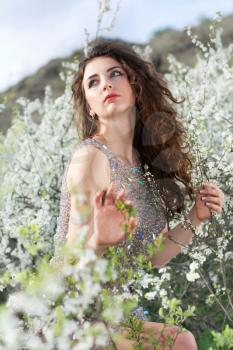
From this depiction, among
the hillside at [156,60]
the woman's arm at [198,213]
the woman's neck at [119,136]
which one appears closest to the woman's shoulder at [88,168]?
the woman's neck at [119,136]

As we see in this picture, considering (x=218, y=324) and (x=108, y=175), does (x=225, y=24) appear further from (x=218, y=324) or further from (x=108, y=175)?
(x=108, y=175)

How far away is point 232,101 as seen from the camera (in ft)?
22.9

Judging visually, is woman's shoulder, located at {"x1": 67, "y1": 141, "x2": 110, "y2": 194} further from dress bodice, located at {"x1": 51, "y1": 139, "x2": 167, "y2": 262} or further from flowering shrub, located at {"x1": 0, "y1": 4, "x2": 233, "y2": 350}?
flowering shrub, located at {"x1": 0, "y1": 4, "x2": 233, "y2": 350}

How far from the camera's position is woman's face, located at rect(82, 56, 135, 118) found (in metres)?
3.12

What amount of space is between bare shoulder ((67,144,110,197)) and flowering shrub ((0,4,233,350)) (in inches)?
13.7

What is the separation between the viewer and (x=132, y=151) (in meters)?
3.40

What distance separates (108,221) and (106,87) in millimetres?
1076

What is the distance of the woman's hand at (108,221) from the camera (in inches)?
85.1

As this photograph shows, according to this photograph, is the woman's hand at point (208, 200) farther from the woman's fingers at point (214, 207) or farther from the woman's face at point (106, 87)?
the woman's face at point (106, 87)

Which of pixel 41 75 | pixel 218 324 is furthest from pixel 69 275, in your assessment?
pixel 41 75

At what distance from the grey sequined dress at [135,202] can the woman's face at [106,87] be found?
0.18 metres

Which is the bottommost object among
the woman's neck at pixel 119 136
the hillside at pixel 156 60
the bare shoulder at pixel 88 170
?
the hillside at pixel 156 60

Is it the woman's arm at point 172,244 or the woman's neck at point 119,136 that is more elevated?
the woman's neck at point 119,136

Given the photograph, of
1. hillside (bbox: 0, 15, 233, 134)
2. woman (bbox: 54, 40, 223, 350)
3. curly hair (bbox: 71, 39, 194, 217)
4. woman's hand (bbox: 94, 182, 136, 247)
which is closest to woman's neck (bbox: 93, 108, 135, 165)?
woman (bbox: 54, 40, 223, 350)
